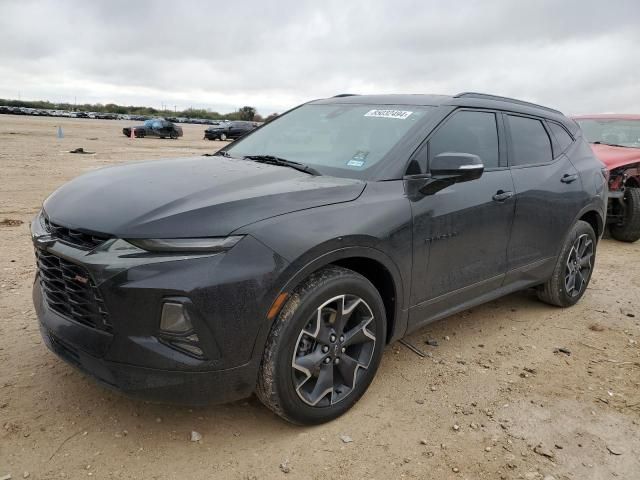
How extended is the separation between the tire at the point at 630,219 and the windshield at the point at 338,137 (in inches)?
219

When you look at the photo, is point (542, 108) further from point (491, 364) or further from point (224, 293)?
point (224, 293)

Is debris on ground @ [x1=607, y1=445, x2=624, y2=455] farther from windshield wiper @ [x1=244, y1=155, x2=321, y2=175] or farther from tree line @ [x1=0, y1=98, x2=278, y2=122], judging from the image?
tree line @ [x1=0, y1=98, x2=278, y2=122]

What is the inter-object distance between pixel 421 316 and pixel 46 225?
2245mm

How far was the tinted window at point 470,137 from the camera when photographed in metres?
3.36

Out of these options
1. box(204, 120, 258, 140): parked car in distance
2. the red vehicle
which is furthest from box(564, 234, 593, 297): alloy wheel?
box(204, 120, 258, 140): parked car in distance

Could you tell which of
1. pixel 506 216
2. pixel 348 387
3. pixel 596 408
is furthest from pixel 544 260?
pixel 348 387

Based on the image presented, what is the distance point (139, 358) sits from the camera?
2301 mm

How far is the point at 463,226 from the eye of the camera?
3.35 meters

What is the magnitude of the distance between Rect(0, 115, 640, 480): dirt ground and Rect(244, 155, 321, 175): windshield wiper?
141 cm

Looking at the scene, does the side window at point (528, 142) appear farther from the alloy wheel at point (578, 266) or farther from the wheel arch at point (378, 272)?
the wheel arch at point (378, 272)

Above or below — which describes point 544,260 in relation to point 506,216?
below

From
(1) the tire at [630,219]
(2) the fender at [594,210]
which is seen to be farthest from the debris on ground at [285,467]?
(1) the tire at [630,219]

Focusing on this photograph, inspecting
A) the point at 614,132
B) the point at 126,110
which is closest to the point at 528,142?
the point at 614,132

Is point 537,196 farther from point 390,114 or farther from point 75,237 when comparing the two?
point 75,237
